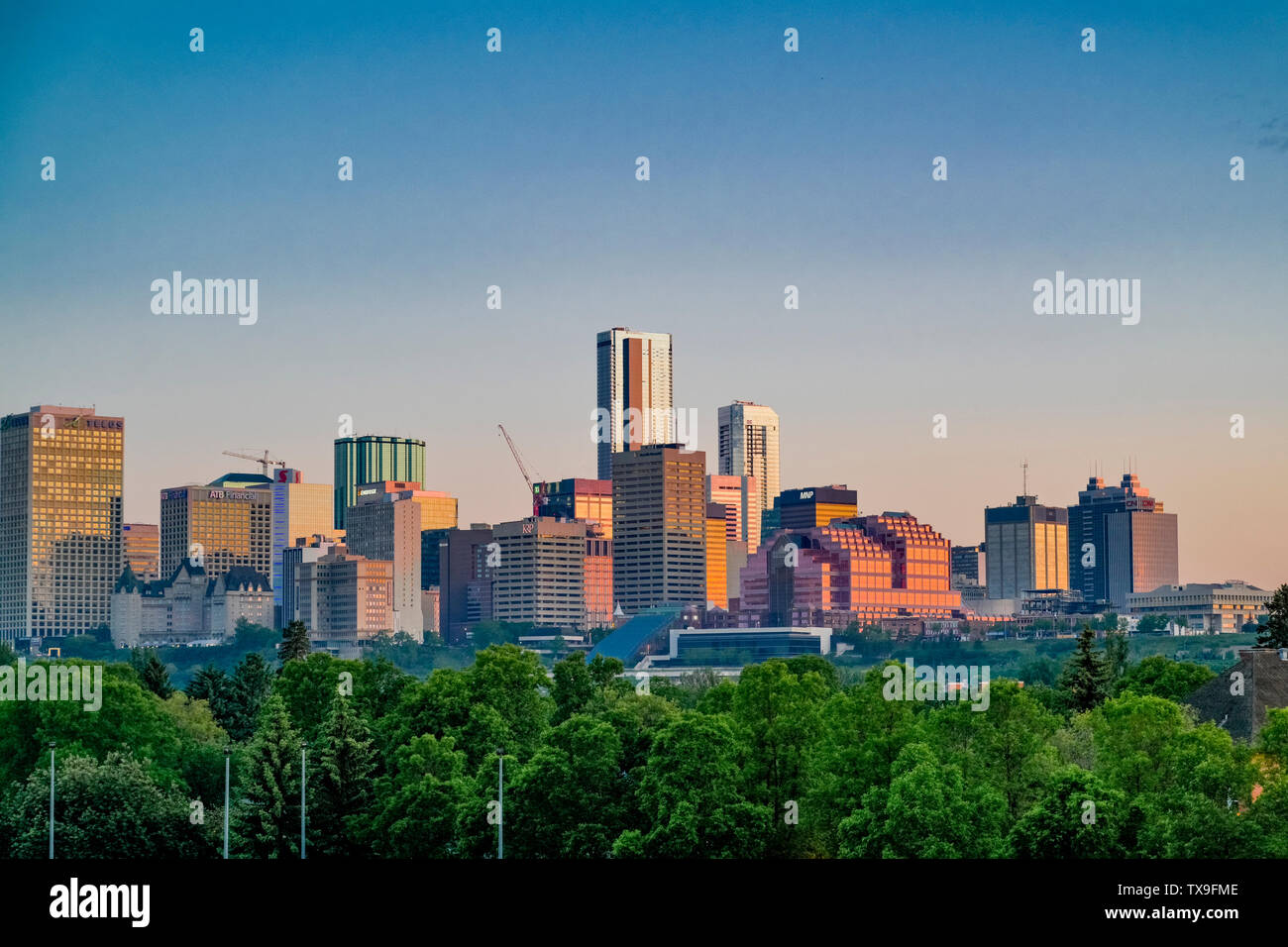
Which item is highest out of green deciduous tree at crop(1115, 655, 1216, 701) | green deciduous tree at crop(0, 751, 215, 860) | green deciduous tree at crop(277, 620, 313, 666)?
green deciduous tree at crop(277, 620, 313, 666)

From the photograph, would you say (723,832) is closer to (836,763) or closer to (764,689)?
(836,763)

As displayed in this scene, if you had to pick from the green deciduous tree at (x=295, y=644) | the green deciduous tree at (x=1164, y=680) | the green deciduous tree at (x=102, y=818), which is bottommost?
the green deciduous tree at (x=102, y=818)

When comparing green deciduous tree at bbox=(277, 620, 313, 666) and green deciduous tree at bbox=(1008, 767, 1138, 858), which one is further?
green deciduous tree at bbox=(277, 620, 313, 666)

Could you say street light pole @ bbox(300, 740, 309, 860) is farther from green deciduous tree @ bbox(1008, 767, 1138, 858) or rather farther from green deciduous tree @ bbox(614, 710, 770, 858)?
green deciduous tree @ bbox(1008, 767, 1138, 858)

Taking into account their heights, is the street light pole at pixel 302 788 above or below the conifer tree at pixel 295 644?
below

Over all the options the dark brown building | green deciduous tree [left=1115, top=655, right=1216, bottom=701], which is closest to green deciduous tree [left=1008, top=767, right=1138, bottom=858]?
the dark brown building

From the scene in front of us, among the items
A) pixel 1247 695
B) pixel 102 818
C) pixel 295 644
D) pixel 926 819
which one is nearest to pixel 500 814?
pixel 102 818

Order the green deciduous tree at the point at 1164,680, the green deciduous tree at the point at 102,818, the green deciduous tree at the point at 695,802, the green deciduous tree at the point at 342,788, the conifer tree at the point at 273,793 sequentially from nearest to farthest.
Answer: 1. the green deciduous tree at the point at 695,802
2. the green deciduous tree at the point at 102,818
3. the conifer tree at the point at 273,793
4. the green deciduous tree at the point at 342,788
5. the green deciduous tree at the point at 1164,680

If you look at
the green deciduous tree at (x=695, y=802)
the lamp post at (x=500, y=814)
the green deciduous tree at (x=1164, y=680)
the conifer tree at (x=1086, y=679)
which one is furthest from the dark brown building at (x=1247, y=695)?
the lamp post at (x=500, y=814)

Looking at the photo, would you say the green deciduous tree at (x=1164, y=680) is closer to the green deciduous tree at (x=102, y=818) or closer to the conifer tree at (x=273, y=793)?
the conifer tree at (x=273, y=793)

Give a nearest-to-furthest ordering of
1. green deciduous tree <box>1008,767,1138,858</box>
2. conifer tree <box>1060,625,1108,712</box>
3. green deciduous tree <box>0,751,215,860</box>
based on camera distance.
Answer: green deciduous tree <box>1008,767,1138,858</box> → green deciduous tree <box>0,751,215,860</box> → conifer tree <box>1060,625,1108,712</box>
